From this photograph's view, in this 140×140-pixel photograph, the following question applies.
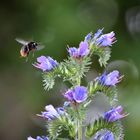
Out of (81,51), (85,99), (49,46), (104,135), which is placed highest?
(49,46)

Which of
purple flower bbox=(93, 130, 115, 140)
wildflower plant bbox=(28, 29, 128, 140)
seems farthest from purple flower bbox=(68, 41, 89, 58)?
purple flower bbox=(93, 130, 115, 140)

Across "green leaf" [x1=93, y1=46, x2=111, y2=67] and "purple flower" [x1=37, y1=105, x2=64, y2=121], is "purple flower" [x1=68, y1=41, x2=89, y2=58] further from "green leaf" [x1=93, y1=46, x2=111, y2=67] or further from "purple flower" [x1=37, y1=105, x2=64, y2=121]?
"purple flower" [x1=37, y1=105, x2=64, y2=121]

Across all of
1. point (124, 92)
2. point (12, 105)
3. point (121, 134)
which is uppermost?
point (12, 105)

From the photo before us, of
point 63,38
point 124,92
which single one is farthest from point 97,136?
point 63,38

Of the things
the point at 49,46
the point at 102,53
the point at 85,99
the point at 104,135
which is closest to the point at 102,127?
the point at 104,135

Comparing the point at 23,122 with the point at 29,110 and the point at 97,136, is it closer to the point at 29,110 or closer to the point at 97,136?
the point at 29,110

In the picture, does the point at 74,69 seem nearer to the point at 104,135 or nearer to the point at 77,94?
the point at 77,94

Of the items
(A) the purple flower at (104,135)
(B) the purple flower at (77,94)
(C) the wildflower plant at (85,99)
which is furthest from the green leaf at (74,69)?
(A) the purple flower at (104,135)
